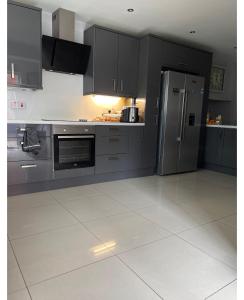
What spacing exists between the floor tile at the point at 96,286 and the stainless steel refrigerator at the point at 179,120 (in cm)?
264

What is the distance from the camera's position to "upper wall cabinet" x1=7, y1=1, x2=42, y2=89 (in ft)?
9.16

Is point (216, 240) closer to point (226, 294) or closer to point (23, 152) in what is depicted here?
point (226, 294)

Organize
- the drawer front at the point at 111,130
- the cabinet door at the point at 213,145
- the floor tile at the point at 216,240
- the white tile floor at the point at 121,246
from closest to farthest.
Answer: the white tile floor at the point at 121,246 → the floor tile at the point at 216,240 → the drawer front at the point at 111,130 → the cabinet door at the point at 213,145

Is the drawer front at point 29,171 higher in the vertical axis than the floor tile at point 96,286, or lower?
higher

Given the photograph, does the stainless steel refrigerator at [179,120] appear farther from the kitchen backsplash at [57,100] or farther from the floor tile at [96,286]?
the floor tile at [96,286]

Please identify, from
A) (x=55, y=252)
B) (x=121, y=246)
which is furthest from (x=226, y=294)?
(x=55, y=252)

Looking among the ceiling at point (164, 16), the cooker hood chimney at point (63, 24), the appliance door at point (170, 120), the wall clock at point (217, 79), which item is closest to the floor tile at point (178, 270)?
the appliance door at point (170, 120)

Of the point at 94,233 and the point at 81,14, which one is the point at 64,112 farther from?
the point at 94,233

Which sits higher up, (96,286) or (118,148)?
(118,148)

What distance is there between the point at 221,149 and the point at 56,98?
3156mm

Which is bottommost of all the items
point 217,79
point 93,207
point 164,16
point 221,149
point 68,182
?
point 93,207

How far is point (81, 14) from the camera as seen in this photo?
3283 mm

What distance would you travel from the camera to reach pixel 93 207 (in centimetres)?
251

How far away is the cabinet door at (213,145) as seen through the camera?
4.41 meters
